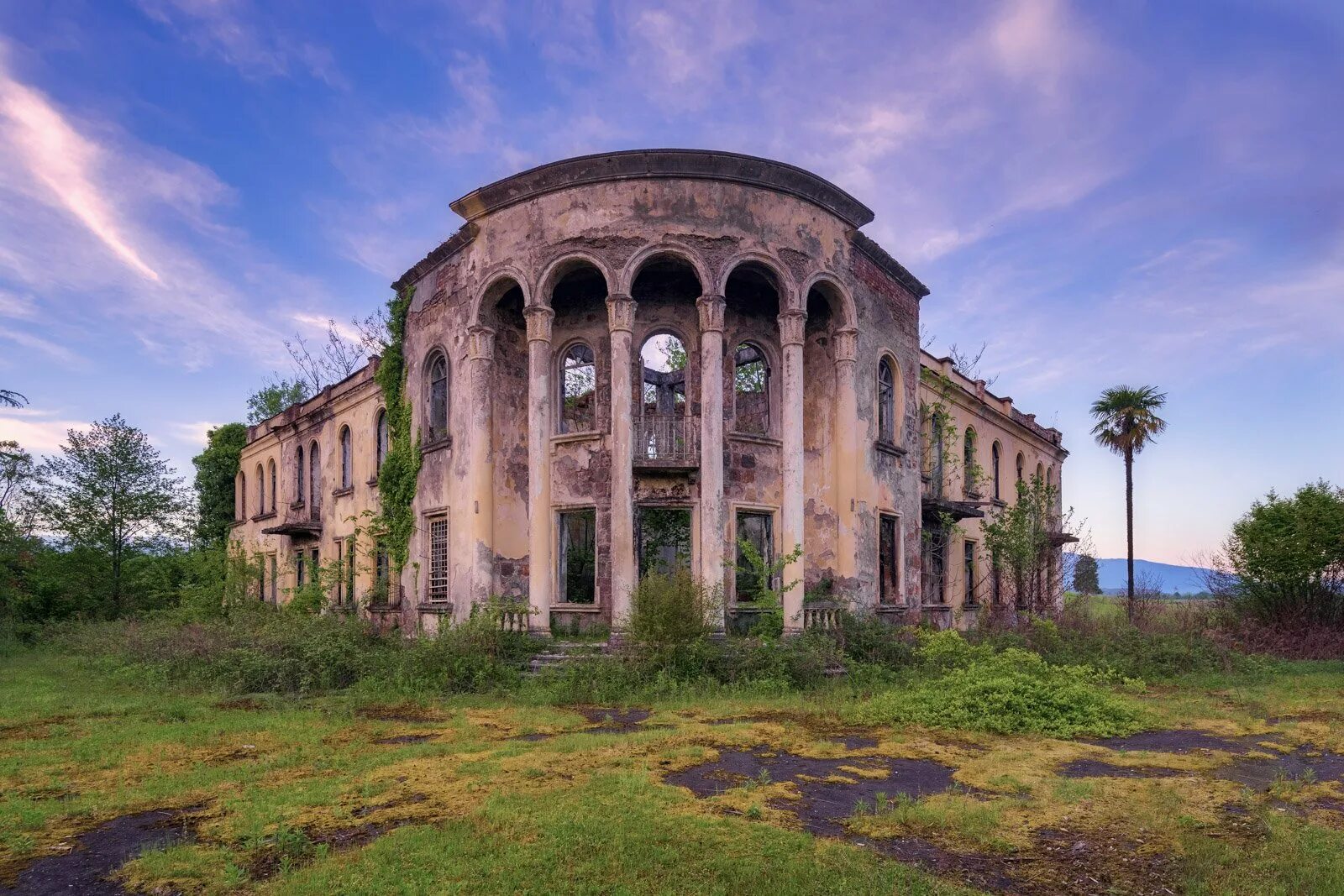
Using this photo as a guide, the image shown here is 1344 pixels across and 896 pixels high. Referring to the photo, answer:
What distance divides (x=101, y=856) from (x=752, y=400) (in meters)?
15.5

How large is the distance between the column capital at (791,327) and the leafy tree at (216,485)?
27121 millimetres

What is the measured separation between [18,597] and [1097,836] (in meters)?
31.2

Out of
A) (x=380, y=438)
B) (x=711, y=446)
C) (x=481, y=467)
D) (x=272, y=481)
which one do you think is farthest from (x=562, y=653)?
(x=272, y=481)

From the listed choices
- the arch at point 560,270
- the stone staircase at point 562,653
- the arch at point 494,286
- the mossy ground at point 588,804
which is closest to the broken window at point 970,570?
the mossy ground at point 588,804

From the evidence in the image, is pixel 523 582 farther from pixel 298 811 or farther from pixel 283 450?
pixel 283 450

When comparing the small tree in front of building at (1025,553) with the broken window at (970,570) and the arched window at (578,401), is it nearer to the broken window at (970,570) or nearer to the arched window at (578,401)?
the broken window at (970,570)

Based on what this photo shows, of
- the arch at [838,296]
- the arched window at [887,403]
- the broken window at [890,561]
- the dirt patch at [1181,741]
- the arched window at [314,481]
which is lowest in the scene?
the dirt patch at [1181,741]

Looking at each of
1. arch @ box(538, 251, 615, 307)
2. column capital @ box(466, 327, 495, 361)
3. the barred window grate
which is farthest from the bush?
the barred window grate

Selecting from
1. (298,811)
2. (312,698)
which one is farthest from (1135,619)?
(298,811)

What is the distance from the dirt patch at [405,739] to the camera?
938 centimetres

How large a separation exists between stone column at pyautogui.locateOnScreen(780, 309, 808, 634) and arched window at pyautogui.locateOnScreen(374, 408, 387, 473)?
454 inches

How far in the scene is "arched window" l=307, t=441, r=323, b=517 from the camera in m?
25.7

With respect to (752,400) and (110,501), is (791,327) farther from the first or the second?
(110,501)

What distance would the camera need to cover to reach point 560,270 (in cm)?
1589
